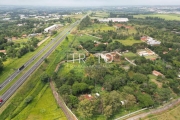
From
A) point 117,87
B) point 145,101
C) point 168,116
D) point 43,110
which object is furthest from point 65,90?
point 168,116

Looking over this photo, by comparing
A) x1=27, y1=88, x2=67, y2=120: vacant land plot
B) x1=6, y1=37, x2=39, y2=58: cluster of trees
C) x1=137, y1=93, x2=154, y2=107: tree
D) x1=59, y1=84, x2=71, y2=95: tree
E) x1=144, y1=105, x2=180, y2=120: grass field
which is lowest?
x1=144, y1=105, x2=180, y2=120: grass field

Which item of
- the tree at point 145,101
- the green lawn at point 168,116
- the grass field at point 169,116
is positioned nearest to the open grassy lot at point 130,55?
the tree at point 145,101

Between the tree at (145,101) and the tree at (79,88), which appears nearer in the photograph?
the tree at (145,101)

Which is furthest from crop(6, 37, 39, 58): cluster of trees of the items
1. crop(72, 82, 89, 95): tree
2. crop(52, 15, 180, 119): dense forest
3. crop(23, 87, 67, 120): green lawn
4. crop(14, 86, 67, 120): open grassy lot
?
crop(72, 82, 89, 95): tree

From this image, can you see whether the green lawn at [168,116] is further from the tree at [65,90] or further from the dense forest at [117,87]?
the tree at [65,90]

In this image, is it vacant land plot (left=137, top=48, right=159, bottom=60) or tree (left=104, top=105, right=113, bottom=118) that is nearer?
tree (left=104, top=105, right=113, bottom=118)

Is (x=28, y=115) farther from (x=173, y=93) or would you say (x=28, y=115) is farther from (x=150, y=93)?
(x=173, y=93)

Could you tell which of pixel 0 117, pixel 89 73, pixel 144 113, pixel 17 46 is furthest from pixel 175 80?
pixel 17 46

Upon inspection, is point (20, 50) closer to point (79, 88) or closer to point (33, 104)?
point (33, 104)

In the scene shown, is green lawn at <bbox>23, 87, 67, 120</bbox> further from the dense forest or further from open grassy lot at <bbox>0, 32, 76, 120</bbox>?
the dense forest

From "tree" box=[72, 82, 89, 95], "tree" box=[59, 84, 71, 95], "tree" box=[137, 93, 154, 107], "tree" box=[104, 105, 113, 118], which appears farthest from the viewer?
"tree" box=[72, 82, 89, 95]

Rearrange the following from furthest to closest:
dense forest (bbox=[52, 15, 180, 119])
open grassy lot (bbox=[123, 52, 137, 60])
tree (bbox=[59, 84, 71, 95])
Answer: open grassy lot (bbox=[123, 52, 137, 60]), tree (bbox=[59, 84, 71, 95]), dense forest (bbox=[52, 15, 180, 119])
